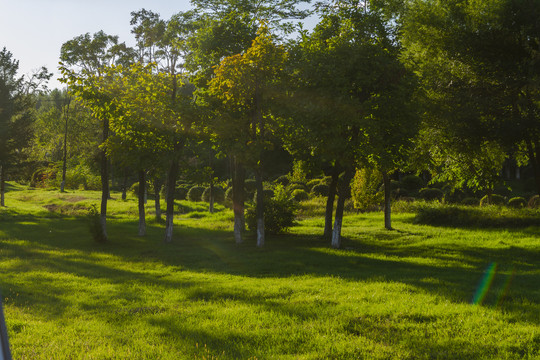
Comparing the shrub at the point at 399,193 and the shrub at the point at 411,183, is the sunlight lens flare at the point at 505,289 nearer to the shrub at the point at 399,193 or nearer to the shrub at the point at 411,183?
the shrub at the point at 399,193

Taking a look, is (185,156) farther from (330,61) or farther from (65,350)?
(65,350)

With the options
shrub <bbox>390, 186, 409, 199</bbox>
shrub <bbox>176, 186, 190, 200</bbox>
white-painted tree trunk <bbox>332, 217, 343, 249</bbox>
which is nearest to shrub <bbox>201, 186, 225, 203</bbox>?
shrub <bbox>176, 186, 190, 200</bbox>

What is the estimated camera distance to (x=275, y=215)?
74.8 ft

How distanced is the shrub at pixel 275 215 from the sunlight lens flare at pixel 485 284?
34.5 feet

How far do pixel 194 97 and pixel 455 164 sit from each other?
1425 cm

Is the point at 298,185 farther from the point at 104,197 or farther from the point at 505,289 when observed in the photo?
the point at 505,289

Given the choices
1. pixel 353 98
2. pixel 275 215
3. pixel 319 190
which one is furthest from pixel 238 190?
pixel 319 190

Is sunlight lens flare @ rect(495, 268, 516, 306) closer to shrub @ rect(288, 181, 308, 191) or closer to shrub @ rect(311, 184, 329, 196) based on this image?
shrub @ rect(311, 184, 329, 196)

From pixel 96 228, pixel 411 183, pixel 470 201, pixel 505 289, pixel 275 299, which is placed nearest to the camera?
pixel 275 299

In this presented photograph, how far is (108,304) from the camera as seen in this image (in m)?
9.92

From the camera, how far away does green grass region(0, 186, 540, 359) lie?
682 cm

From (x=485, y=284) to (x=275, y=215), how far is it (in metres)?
12.9

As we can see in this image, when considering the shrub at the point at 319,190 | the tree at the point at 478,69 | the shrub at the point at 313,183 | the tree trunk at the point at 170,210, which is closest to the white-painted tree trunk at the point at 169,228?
the tree trunk at the point at 170,210

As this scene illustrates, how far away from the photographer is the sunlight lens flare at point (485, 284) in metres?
9.32
